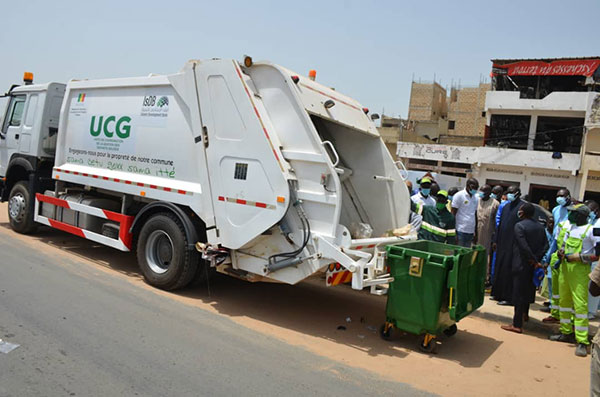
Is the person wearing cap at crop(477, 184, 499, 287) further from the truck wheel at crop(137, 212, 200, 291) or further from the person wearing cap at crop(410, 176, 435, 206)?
the truck wheel at crop(137, 212, 200, 291)

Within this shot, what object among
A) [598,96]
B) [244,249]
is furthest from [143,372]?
[598,96]

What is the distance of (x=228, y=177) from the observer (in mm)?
5328

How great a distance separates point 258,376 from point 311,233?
5.05 feet

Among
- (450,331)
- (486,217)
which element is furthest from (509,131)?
(450,331)

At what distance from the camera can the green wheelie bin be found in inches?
177

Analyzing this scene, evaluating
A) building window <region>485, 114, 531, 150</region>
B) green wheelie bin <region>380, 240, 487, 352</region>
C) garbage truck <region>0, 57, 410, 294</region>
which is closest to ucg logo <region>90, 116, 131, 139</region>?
garbage truck <region>0, 57, 410, 294</region>

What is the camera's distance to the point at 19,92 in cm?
880

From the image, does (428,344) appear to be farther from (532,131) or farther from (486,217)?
(532,131)

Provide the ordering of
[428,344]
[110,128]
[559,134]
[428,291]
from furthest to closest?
[559,134]
[110,128]
[428,344]
[428,291]

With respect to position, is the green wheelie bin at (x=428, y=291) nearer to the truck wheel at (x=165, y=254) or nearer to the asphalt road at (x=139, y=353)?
the asphalt road at (x=139, y=353)

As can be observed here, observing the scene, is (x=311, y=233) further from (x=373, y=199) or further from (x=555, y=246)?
(x=555, y=246)

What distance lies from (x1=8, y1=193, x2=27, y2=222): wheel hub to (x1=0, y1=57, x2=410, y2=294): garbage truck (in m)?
0.66

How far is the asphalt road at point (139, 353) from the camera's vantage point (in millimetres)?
3438

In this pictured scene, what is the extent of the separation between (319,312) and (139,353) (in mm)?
2367
